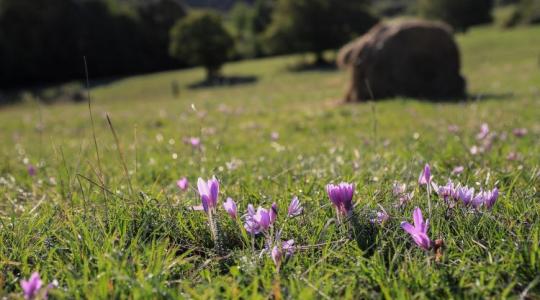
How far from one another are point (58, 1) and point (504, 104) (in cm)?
7132

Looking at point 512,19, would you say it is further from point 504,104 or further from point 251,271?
point 251,271

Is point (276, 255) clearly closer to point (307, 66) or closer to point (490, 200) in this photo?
point (490, 200)

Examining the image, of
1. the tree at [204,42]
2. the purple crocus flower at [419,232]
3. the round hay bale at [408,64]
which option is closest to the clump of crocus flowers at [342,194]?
Answer: the purple crocus flower at [419,232]

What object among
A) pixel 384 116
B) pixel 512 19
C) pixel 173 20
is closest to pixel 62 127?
pixel 384 116

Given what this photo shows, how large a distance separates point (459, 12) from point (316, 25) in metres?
39.1

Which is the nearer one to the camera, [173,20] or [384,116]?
[384,116]

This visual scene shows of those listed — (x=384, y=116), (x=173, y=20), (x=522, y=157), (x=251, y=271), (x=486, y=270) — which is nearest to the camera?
(x=486, y=270)

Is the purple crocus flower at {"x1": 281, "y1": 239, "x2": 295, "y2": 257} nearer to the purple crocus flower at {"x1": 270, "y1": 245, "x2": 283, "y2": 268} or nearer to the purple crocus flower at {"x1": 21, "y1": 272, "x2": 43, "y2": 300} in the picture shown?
the purple crocus flower at {"x1": 270, "y1": 245, "x2": 283, "y2": 268}

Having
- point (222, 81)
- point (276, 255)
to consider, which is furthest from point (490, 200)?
point (222, 81)

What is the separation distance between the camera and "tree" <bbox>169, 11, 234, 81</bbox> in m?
55.1

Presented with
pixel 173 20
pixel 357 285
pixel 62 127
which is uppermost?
pixel 173 20

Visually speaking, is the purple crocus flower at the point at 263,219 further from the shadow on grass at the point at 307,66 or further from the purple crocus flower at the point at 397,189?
the shadow on grass at the point at 307,66

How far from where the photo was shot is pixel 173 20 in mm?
79500

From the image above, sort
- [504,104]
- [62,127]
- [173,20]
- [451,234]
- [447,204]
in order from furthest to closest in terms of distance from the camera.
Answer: [173,20] < [62,127] < [504,104] < [447,204] < [451,234]
